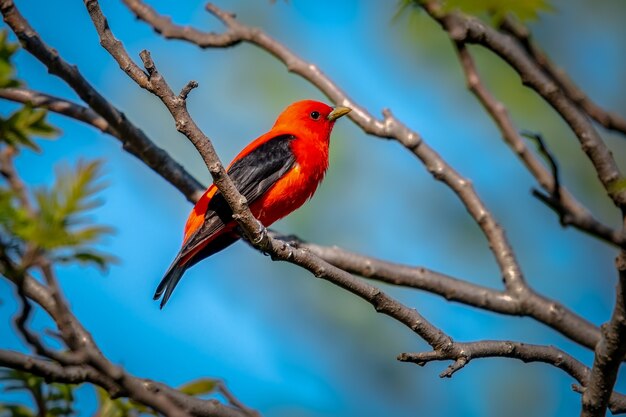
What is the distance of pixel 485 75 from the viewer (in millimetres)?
8492

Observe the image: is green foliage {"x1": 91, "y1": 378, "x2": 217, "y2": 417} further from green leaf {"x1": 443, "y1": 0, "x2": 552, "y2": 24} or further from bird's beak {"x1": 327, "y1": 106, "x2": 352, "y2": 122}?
bird's beak {"x1": 327, "y1": 106, "x2": 352, "y2": 122}

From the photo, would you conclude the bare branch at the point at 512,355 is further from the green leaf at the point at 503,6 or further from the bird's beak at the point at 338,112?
the bird's beak at the point at 338,112

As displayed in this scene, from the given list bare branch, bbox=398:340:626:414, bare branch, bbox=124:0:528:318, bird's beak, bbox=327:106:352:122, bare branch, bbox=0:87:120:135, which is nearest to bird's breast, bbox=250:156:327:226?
bird's beak, bbox=327:106:352:122

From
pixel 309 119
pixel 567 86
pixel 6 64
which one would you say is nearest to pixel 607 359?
pixel 567 86

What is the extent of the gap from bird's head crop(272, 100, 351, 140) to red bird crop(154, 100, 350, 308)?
0.67 feet

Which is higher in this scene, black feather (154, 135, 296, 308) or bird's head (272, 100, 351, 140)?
bird's head (272, 100, 351, 140)

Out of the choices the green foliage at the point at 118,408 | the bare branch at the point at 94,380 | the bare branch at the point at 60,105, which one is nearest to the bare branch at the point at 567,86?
the bare branch at the point at 94,380

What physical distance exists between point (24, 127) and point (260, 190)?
8.78 feet

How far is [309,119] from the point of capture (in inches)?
294

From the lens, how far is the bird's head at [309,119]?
288 inches

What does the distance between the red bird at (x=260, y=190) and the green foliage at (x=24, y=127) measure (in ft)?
5.70

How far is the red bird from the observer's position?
566 centimetres

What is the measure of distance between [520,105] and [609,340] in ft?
18.1

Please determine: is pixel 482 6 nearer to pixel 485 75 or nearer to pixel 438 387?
pixel 485 75
